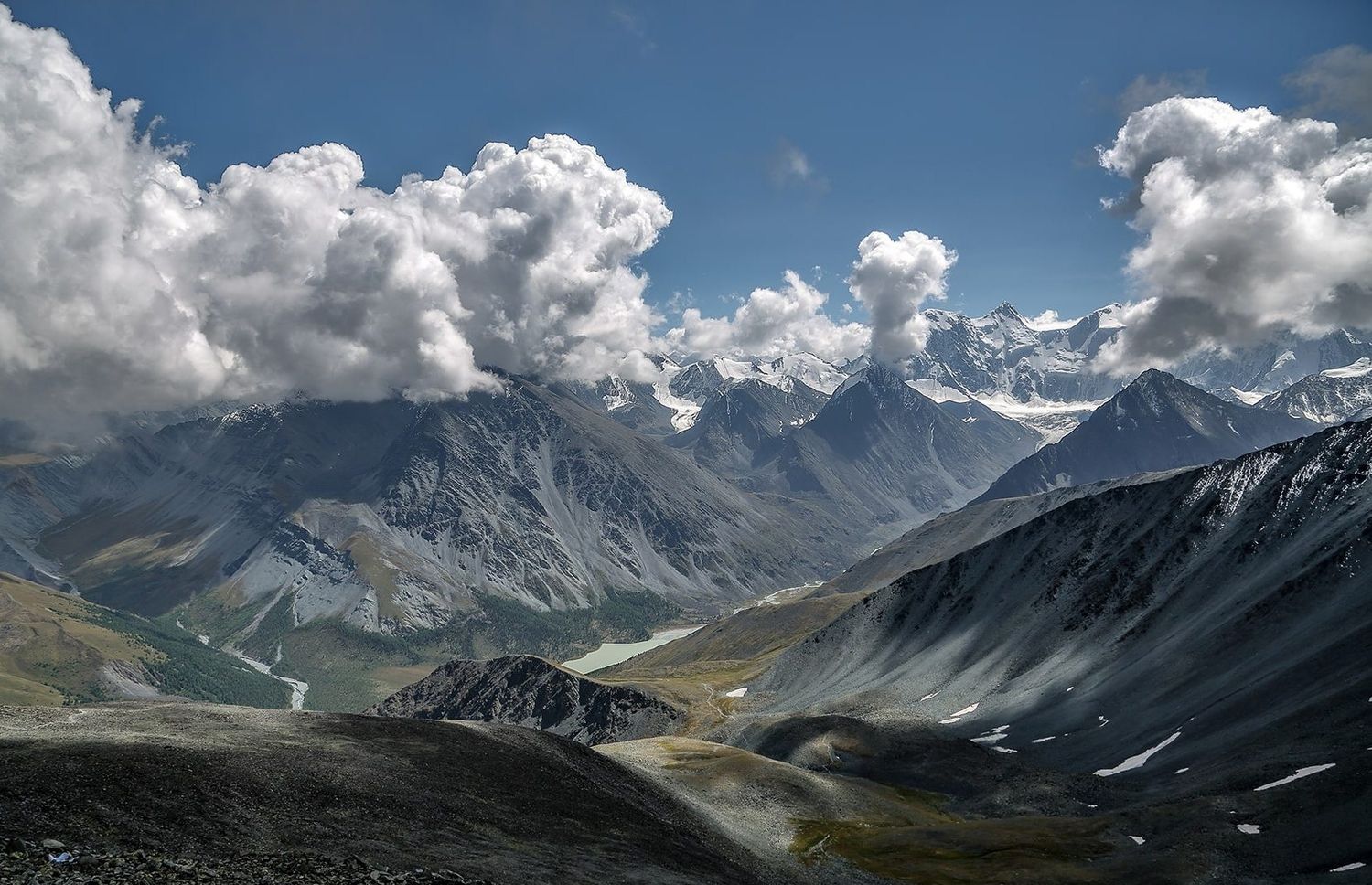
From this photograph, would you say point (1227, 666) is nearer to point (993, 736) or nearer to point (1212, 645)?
point (1212, 645)

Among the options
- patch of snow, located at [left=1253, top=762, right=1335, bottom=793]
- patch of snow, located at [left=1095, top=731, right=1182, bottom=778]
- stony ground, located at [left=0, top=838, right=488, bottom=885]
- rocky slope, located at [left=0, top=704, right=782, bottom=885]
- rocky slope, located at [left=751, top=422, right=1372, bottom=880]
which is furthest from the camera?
patch of snow, located at [left=1095, top=731, right=1182, bottom=778]

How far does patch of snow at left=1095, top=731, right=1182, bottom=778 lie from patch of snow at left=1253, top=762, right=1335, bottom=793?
3201 centimetres

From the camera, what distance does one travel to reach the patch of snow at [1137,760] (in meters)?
118

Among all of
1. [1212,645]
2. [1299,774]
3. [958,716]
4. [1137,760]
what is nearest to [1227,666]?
[1212,645]

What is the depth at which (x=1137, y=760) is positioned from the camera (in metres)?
120

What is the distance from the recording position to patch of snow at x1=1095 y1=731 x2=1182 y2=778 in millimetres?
118312

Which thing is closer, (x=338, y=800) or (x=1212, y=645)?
(x=338, y=800)

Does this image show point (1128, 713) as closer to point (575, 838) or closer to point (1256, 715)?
point (1256, 715)

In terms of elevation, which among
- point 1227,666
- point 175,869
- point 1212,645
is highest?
point 1212,645

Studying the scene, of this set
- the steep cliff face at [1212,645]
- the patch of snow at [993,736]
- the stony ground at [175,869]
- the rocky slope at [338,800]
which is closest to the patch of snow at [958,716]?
the steep cliff face at [1212,645]

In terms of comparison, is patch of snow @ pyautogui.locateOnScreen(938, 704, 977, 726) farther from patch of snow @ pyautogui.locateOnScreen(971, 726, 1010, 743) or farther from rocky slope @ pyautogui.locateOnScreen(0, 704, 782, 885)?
rocky slope @ pyautogui.locateOnScreen(0, 704, 782, 885)

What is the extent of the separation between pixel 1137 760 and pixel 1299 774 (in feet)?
115

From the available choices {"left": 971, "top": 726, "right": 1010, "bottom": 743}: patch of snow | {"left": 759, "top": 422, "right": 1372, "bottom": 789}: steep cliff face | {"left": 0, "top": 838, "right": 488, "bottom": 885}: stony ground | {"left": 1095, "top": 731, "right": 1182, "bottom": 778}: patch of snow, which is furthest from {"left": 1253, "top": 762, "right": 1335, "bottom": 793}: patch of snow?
{"left": 0, "top": 838, "right": 488, "bottom": 885}: stony ground

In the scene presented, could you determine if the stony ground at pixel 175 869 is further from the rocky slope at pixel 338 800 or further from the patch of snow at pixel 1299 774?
the patch of snow at pixel 1299 774
